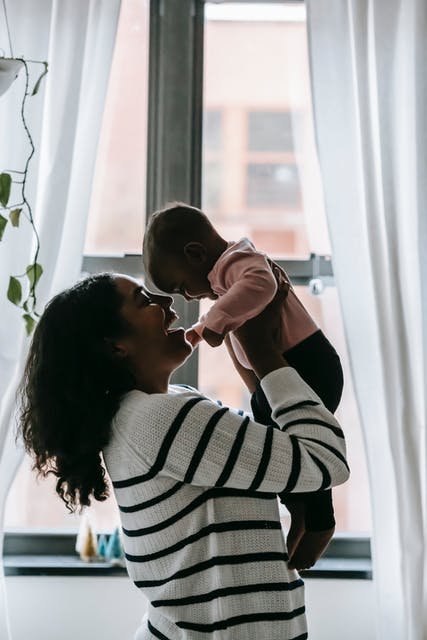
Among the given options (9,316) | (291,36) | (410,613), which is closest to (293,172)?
(291,36)

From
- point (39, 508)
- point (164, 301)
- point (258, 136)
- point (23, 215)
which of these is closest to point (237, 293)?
point (164, 301)

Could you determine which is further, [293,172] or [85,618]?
[293,172]

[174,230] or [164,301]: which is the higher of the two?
[174,230]

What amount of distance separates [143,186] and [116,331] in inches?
51.0

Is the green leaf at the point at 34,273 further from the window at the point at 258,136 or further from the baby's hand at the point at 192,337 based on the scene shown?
the baby's hand at the point at 192,337

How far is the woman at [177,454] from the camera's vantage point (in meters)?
1.22

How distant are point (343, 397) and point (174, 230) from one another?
1.09m

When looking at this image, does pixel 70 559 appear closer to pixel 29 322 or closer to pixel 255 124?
pixel 29 322

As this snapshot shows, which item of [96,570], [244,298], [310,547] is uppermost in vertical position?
[244,298]

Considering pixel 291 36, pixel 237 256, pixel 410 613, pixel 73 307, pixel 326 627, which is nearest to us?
pixel 73 307

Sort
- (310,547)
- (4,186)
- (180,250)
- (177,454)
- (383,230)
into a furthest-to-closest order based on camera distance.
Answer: (383,230), (4,186), (180,250), (310,547), (177,454)

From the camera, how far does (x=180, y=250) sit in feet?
5.18

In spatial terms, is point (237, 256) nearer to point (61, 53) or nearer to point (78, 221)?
point (78, 221)

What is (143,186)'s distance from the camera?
255 cm
